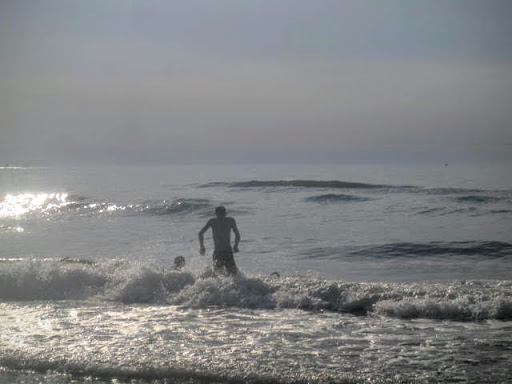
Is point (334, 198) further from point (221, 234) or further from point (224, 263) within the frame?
point (224, 263)

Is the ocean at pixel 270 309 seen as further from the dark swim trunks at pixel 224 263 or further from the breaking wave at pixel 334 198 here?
the breaking wave at pixel 334 198

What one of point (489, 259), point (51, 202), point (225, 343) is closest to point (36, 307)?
point (225, 343)

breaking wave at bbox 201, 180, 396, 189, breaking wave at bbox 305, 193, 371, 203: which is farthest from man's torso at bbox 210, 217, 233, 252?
breaking wave at bbox 201, 180, 396, 189

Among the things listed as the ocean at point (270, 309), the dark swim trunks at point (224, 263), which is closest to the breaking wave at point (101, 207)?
the ocean at point (270, 309)

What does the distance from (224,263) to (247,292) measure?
126 centimetres

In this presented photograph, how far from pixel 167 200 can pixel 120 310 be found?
2772 centimetres

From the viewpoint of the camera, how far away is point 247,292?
10.1 metres

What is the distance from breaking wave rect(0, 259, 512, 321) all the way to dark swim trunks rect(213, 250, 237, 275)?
0.77 feet

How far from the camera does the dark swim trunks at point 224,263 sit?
36.4 ft

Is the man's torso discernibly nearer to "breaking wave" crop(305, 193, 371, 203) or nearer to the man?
the man

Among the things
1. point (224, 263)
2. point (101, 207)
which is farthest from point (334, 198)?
point (224, 263)

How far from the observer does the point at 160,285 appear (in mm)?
10852

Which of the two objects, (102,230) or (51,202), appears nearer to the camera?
(102,230)

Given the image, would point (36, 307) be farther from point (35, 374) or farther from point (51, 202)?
point (51, 202)
